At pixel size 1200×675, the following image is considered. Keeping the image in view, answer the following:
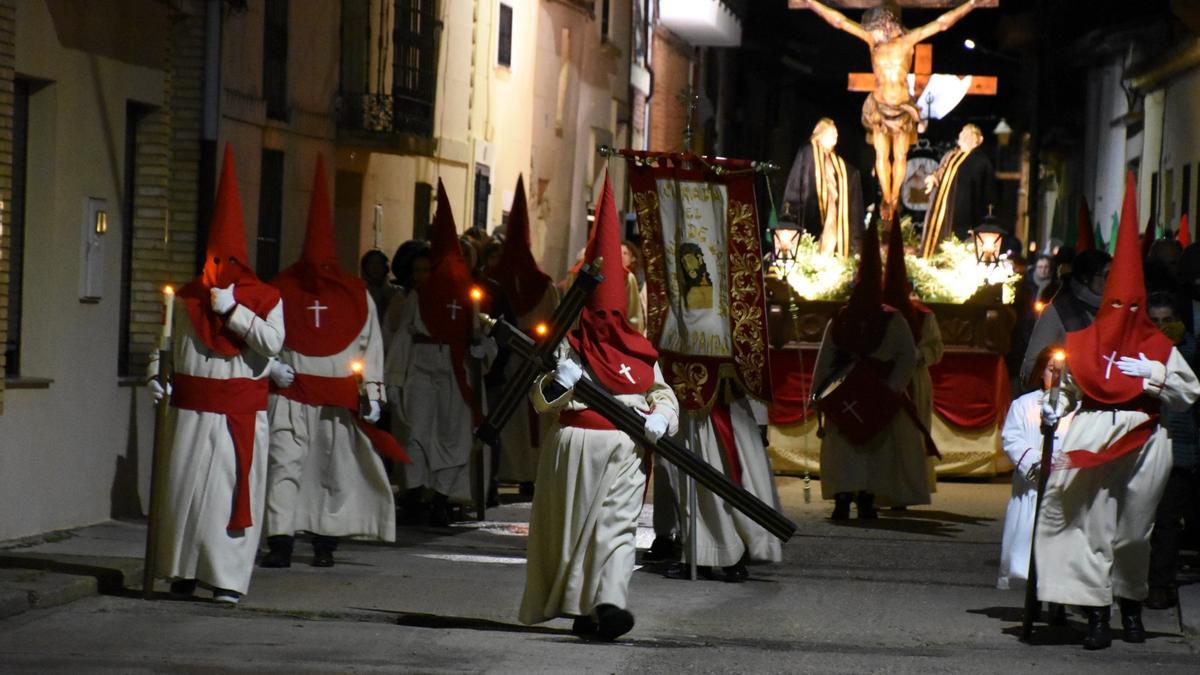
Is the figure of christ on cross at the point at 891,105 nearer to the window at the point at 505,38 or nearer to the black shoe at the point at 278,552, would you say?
the window at the point at 505,38

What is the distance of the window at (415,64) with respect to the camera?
22.4m

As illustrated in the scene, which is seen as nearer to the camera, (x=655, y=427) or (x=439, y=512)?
(x=655, y=427)

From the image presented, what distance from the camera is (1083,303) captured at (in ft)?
39.0

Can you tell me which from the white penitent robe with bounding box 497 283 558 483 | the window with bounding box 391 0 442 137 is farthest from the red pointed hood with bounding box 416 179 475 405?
the window with bounding box 391 0 442 137

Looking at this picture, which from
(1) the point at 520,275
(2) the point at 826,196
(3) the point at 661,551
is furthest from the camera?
(2) the point at 826,196

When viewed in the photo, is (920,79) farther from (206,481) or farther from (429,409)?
(206,481)

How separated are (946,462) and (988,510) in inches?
81.2

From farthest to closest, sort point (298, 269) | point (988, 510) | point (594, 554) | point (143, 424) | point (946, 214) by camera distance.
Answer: point (946, 214), point (988, 510), point (143, 424), point (298, 269), point (594, 554)

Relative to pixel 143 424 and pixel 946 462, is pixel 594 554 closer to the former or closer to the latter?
pixel 143 424

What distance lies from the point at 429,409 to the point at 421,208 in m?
9.55

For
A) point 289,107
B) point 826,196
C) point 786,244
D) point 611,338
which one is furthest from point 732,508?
point 826,196

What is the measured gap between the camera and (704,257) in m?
13.2

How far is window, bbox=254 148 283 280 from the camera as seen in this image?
769 inches

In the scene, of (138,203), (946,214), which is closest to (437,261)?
(138,203)
